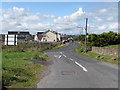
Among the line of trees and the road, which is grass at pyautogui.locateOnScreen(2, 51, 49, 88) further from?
the line of trees

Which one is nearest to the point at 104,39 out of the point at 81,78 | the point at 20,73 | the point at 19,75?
the point at 81,78

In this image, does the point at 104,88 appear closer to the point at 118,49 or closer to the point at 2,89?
the point at 2,89

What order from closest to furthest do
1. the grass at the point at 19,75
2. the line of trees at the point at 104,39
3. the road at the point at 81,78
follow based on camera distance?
1. the grass at the point at 19,75
2. the road at the point at 81,78
3. the line of trees at the point at 104,39

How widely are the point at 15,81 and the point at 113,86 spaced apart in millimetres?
4492

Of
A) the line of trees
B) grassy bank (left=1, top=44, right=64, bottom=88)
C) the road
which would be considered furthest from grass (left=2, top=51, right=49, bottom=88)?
the line of trees

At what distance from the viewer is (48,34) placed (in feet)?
408

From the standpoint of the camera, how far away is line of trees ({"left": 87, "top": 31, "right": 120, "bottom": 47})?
181 feet

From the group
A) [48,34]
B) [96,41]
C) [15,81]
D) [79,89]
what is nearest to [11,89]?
[15,81]

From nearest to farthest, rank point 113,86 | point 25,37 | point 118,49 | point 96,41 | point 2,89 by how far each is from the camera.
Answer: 1. point 2,89
2. point 113,86
3. point 118,49
4. point 96,41
5. point 25,37

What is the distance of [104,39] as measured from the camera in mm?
56438

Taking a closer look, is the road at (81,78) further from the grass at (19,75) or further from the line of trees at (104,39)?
the line of trees at (104,39)

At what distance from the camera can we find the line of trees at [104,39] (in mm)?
55188

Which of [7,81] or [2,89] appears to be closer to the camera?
[2,89]

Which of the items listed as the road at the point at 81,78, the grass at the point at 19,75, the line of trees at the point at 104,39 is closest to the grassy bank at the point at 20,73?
the grass at the point at 19,75
